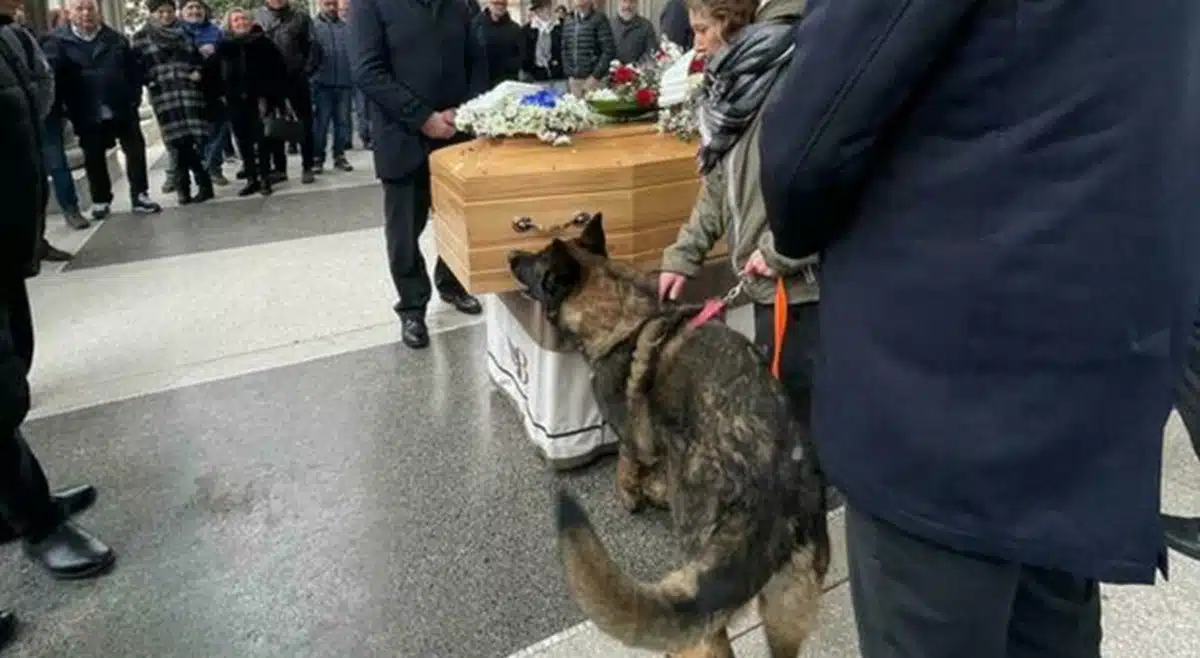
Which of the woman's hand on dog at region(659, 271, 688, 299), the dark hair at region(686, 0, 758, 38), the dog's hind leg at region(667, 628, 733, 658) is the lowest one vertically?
the dog's hind leg at region(667, 628, 733, 658)

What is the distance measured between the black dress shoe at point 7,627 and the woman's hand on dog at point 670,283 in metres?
1.88

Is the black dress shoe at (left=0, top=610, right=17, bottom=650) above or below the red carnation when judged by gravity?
below

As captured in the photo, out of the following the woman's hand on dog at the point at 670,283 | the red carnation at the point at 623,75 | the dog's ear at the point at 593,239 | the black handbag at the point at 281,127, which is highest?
the red carnation at the point at 623,75

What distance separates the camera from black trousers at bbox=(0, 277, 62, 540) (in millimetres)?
2131

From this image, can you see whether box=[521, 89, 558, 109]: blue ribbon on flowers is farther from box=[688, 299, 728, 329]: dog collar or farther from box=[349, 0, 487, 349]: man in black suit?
box=[688, 299, 728, 329]: dog collar

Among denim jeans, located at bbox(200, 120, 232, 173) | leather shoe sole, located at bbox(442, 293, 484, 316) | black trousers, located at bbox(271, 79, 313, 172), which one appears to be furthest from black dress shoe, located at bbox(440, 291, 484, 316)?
denim jeans, located at bbox(200, 120, 232, 173)

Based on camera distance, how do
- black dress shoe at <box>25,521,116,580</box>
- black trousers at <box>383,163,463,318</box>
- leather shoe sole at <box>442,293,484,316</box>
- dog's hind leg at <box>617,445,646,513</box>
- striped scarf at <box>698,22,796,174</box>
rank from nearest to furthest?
striped scarf at <box>698,22,796,174</box> < black dress shoe at <box>25,521,116,580</box> < dog's hind leg at <box>617,445,646,513</box> < black trousers at <box>383,163,463,318</box> < leather shoe sole at <box>442,293,484,316</box>

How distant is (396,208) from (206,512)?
1.63 meters

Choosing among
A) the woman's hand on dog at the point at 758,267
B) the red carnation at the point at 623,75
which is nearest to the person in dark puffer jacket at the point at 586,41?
the red carnation at the point at 623,75

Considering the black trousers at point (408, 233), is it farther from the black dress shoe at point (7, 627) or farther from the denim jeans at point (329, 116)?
the denim jeans at point (329, 116)

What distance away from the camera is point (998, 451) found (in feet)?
2.84

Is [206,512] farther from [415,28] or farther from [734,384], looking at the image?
[415,28]

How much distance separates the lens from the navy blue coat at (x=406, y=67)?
3.54 meters

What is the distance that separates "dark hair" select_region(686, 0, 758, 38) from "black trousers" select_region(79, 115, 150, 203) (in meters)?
6.32
